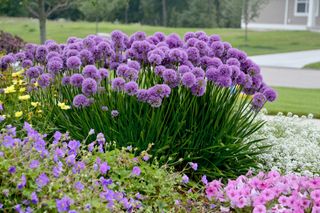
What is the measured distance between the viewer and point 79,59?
14.9 feet

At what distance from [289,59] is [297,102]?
12.9 m

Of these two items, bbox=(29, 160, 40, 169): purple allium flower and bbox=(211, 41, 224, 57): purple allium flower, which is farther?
bbox=(211, 41, 224, 57): purple allium flower

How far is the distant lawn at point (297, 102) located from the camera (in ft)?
32.6

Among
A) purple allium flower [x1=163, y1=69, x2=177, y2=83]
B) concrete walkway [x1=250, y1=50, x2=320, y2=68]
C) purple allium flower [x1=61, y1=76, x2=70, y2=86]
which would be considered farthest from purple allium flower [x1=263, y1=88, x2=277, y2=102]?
concrete walkway [x1=250, y1=50, x2=320, y2=68]

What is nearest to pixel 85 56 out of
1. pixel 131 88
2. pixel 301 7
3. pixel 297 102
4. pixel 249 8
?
pixel 131 88

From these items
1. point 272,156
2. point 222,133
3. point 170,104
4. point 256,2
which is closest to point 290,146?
point 272,156

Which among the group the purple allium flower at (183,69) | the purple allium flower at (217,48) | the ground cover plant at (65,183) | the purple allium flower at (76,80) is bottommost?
the ground cover plant at (65,183)

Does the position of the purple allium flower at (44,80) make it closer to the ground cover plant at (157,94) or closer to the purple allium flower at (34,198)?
the ground cover plant at (157,94)

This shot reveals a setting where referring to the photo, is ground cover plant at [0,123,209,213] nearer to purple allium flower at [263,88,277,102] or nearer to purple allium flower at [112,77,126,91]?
purple allium flower at [112,77,126,91]

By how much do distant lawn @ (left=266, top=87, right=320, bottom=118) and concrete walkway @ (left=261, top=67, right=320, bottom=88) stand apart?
1.37 m

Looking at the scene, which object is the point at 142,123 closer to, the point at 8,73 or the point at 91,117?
the point at 91,117

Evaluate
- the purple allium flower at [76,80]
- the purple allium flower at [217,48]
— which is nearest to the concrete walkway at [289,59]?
the purple allium flower at [217,48]

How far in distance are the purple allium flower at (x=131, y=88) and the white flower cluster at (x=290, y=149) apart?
145 centimetres

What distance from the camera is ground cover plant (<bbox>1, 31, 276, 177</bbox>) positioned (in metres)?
4.38
